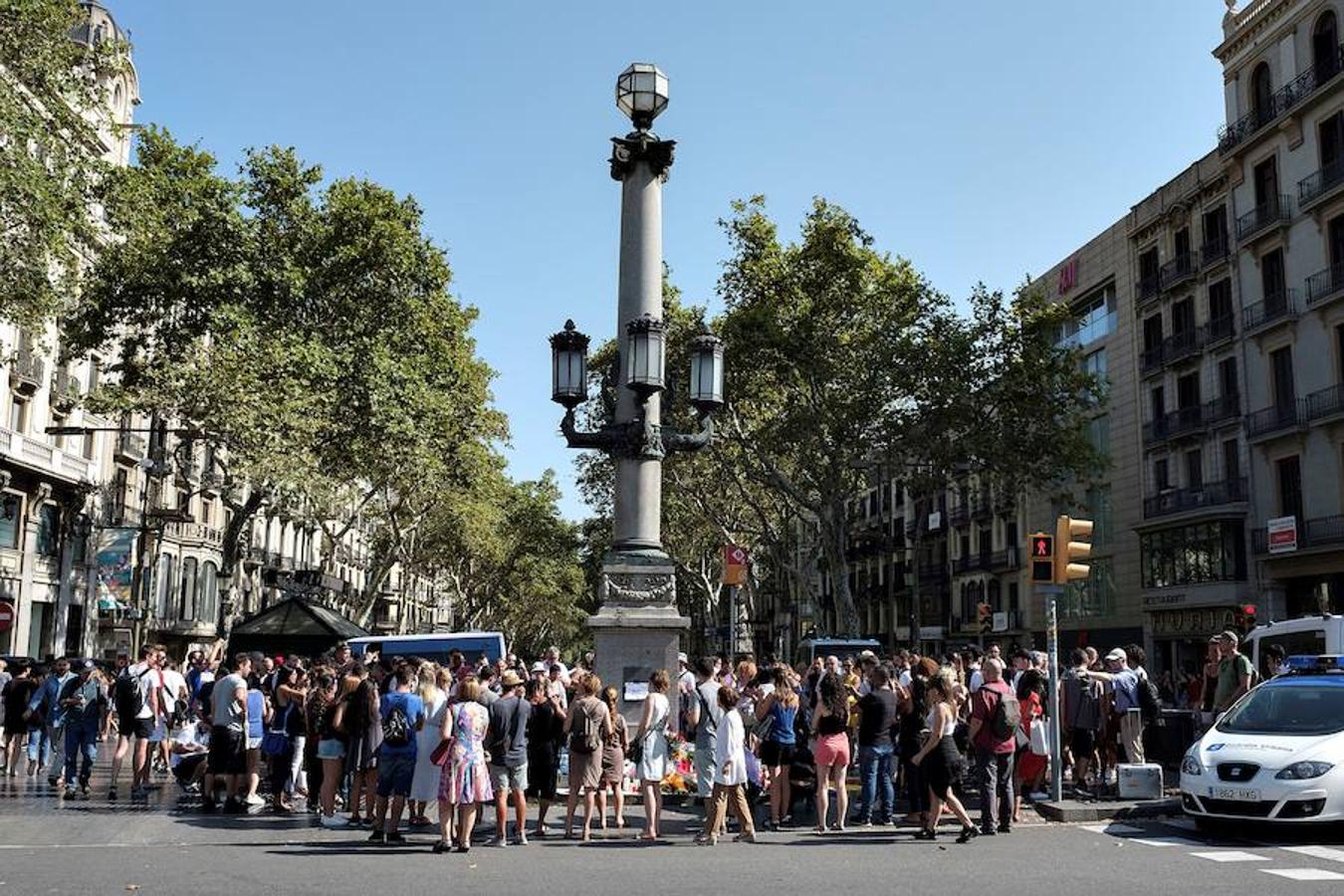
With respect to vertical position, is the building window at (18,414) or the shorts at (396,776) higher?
the building window at (18,414)

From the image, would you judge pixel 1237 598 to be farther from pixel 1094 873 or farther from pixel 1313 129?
pixel 1094 873

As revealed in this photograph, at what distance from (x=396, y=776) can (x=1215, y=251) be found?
34.7 metres

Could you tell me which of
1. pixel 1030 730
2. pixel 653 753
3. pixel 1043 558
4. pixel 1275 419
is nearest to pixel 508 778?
pixel 653 753

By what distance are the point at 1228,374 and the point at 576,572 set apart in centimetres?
5571

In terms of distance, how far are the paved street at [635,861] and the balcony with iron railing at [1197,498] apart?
87.2 feet

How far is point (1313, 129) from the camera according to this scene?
34375mm

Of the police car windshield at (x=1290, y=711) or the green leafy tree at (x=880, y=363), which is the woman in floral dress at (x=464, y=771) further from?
the green leafy tree at (x=880, y=363)

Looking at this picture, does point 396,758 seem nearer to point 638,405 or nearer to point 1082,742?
point 638,405

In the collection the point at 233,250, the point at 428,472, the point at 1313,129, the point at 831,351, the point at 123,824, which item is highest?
the point at 1313,129

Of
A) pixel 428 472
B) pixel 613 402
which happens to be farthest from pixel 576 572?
pixel 613 402

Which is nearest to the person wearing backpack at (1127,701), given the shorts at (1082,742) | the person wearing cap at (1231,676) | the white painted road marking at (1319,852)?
the shorts at (1082,742)

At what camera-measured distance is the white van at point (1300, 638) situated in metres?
20.1

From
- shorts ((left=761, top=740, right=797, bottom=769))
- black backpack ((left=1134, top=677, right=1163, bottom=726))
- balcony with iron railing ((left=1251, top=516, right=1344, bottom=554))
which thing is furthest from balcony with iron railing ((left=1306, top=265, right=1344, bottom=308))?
shorts ((left=761, top=740, right=797, bottom=769))

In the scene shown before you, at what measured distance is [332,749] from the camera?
43.3ft
